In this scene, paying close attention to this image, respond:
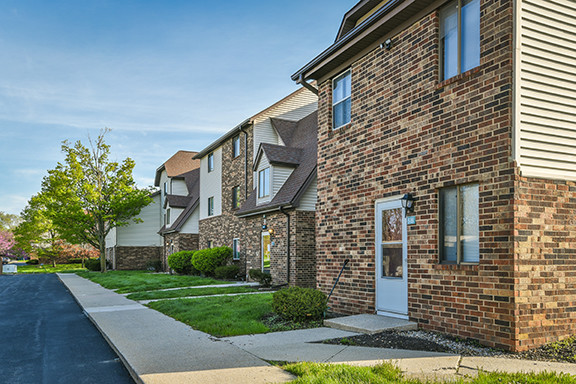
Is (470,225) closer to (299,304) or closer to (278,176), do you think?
(299,304)

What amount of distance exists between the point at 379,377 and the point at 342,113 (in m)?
7.48

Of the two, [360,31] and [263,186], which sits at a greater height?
[360,31]

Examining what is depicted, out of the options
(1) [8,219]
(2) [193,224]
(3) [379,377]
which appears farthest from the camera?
(1) [8,219]

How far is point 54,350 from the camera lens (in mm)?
8055

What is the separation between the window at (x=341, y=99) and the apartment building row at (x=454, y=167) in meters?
0.04

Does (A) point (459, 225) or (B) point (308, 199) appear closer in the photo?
(A) point (459, 225)

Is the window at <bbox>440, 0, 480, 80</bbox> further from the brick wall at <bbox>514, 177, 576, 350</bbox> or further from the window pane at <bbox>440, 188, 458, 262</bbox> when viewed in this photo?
the brick wall at <bbox>514, 177, 576, 350</bbox>

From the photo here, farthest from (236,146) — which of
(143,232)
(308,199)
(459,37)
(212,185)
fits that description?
(143,232)

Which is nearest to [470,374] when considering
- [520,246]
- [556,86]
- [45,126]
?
[520,246]

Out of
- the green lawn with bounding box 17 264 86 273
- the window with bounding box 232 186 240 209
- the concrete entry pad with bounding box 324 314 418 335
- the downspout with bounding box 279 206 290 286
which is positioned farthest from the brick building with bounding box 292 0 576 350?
the green lawn with bounding box 17 264 86 273

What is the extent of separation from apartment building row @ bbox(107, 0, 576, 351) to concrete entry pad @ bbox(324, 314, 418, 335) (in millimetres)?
286

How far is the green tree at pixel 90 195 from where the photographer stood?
3400 centimetres

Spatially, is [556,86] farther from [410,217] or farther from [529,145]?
[410,217]

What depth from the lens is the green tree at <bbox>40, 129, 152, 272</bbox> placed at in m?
34.0
